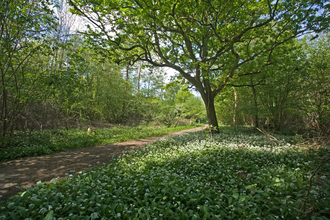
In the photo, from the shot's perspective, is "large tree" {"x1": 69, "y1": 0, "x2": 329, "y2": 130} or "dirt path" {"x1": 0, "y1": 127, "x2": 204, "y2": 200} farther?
"large tree" {"x1": 69, "y1": 0, "x2": 329, "y2": 130}

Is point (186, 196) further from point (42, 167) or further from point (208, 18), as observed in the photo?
point (208, 18)

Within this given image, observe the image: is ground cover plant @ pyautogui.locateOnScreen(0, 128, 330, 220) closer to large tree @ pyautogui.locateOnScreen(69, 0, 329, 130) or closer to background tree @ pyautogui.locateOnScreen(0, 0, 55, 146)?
background tree @ pyautogui.locateOnScreen(0, 0, 55, 146)

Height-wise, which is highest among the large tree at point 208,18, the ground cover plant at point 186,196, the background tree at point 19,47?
the large tree at point 208,18

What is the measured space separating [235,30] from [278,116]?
7222 mm

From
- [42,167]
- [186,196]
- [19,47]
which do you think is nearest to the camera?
[186,196]

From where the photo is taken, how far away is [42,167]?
515 centimetres

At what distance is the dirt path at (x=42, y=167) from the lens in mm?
4012

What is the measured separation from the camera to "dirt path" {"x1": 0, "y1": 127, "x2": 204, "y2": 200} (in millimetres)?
4012

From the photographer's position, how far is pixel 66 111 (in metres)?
12.2

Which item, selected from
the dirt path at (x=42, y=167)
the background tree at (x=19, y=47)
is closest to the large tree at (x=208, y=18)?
the background tree at (x=19, y=47)

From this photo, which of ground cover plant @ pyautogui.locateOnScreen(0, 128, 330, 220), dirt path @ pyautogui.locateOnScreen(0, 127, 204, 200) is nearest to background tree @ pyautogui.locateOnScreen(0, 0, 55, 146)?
dirt path @ pyautogui.locateOnScreen(0, 127, 204, 200)

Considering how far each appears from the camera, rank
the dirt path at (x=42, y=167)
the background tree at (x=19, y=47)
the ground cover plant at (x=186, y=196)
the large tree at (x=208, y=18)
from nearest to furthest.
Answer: the ground cover plant at (x=186, y=196), the dirt path at (x=42, y=167), the background tree at (x=19, y=47), the large tree at (x=208, y=18)

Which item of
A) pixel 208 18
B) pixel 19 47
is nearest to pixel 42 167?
pixel 19 47

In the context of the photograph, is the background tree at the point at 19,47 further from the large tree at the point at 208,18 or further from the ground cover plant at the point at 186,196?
the ground cover plant at the point at 186,196
